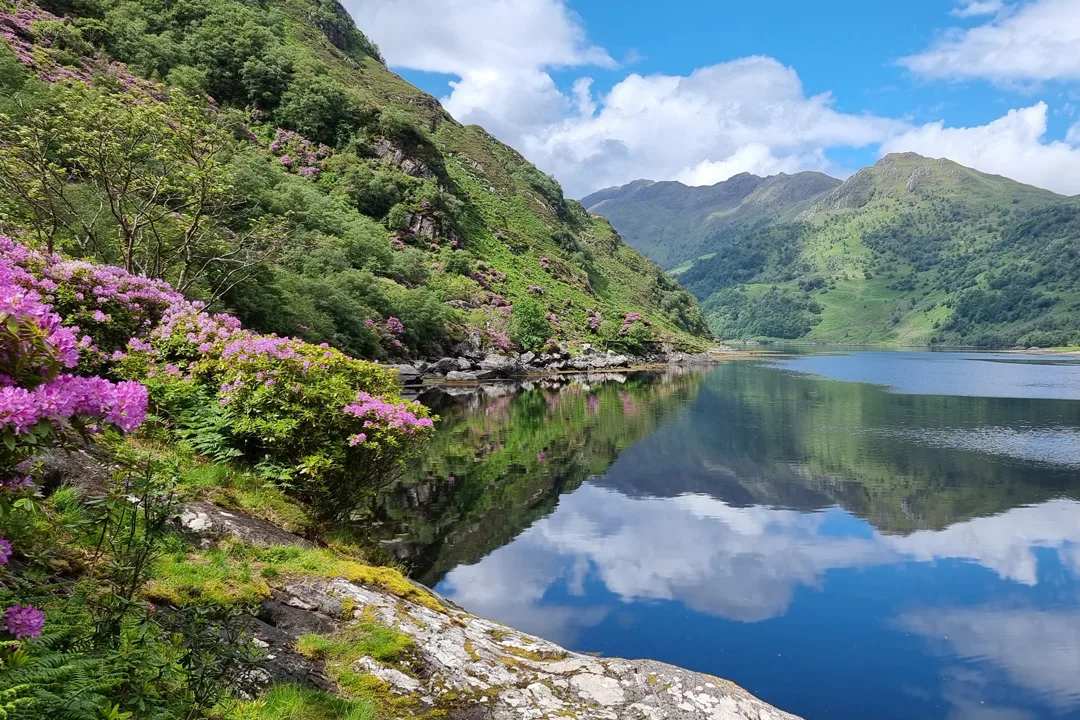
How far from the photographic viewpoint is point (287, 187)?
5316 centimetres

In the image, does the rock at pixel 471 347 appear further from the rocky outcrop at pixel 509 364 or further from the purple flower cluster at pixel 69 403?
the purple flower cluster at pixel 69 403

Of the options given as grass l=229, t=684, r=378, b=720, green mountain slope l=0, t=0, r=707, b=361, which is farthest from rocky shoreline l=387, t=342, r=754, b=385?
grass l=229, t=684, r=378, b=720

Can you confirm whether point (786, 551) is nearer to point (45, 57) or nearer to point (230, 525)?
point (230, 525)

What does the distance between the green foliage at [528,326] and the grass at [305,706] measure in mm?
65844

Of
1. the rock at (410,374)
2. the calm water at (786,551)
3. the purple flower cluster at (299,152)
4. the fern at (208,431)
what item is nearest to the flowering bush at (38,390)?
the fern at (208,431)

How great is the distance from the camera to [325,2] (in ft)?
407

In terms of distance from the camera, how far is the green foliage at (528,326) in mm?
72000

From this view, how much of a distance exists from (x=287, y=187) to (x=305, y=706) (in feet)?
181

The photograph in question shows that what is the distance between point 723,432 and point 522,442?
14519 mm

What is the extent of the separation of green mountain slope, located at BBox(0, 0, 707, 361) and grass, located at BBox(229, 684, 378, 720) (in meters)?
16.9

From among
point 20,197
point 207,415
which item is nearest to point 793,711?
point 207,415

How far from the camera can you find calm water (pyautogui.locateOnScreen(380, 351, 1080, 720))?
1174cm

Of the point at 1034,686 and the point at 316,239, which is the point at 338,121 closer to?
the point at 316,239

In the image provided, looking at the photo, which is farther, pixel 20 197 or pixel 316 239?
pixel 316 239
